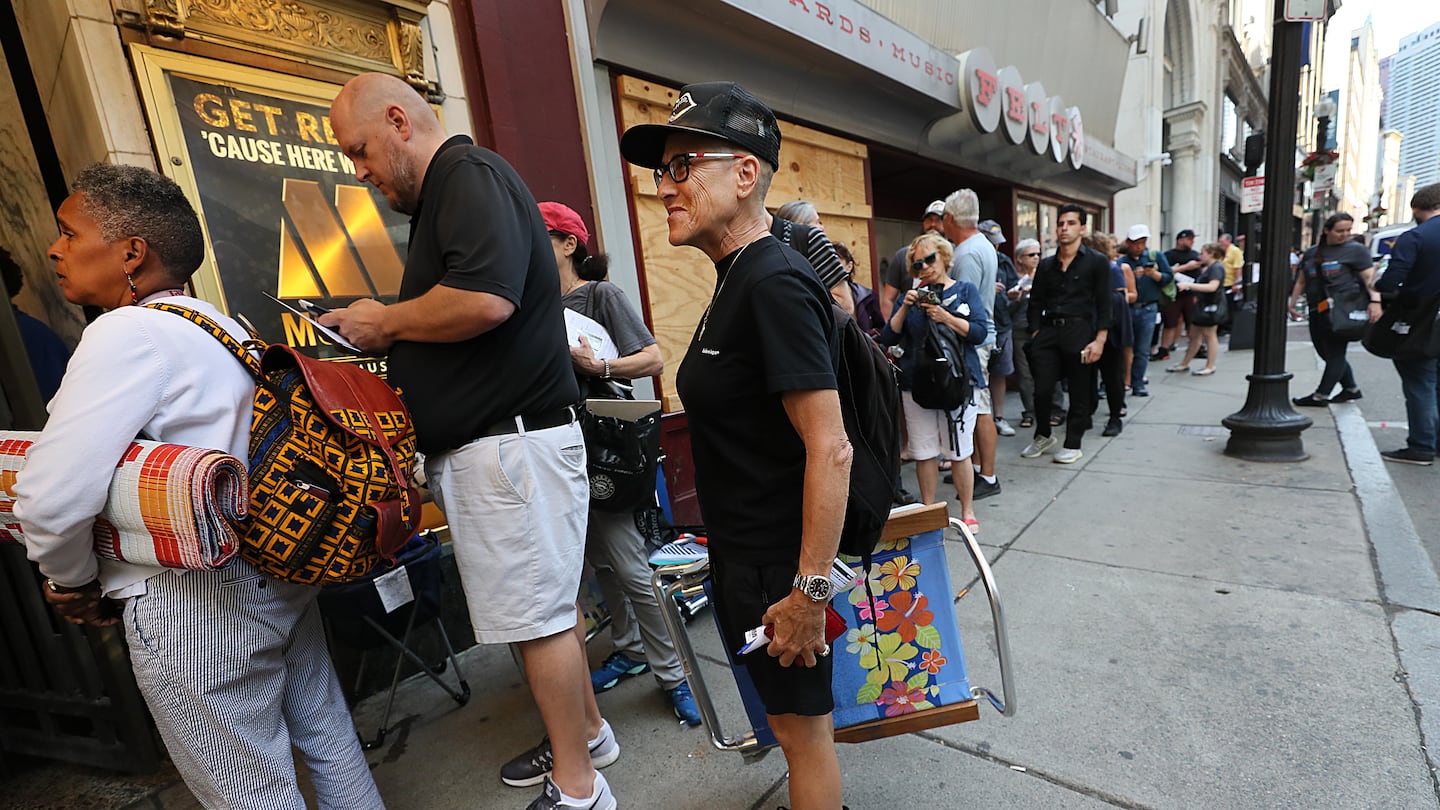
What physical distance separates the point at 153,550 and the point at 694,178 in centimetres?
136

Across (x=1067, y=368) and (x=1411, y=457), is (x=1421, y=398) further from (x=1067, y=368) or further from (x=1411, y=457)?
(x=1067, y=368)

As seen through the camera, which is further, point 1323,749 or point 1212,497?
point 1212,497

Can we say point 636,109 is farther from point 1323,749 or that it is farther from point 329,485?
point 1323,749

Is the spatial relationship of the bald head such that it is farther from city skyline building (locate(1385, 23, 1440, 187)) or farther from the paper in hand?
city skyline building (locate(1385, 23, 1440, 187))

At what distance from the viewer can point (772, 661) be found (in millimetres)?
1457

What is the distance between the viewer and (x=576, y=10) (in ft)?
12.5

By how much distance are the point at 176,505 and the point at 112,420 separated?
0.74 ft

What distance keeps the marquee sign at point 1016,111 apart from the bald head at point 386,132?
655cm

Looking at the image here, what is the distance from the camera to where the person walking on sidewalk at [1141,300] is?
8180 millimetres

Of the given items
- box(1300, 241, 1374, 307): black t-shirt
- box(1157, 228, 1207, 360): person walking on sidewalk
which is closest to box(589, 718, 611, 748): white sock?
box(1300, 241, 1374, 307): black t-shirt

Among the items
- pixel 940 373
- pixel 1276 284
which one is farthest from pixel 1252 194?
pixel 940 373

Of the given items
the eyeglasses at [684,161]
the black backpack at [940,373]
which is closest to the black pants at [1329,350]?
the black backpack at [940,373]

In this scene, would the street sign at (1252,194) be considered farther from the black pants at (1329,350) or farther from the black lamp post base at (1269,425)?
the black lamp post base at (1269,425)

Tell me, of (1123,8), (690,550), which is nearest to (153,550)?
(690,550)
